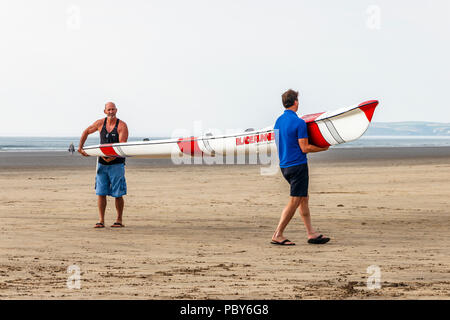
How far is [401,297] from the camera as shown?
5215 mm

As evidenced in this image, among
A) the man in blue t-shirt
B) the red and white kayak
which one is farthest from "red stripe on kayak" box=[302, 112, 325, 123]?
the man in blue t-shirt

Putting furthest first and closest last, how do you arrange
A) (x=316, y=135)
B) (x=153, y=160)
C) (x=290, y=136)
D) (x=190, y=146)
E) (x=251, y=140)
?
(x=153, y=160), (x=190, y=146), (x=251, y=140), (x=316, y=135), (x=290, y=136)

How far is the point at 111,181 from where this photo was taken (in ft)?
30.3

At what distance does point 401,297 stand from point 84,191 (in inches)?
447

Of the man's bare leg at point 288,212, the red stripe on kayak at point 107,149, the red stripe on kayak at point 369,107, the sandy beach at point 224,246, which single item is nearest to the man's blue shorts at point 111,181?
the red stripe on kayak at point 107,149

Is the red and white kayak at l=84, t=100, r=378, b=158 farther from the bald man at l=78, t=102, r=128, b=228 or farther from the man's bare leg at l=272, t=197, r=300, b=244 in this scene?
the man's bare leg at l=272, t=197, r=300, b=244

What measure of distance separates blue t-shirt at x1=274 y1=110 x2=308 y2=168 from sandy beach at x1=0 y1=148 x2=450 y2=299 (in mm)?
1023

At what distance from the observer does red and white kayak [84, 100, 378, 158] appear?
27.9 feet

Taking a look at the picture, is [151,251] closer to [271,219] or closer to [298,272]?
[298,272]

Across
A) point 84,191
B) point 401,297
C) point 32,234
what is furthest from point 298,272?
point 84,191

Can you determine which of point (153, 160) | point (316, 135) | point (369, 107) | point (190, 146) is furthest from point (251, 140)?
point (153, 160)

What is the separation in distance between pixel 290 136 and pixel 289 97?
0.47 m

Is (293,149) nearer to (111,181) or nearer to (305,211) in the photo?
(305,211)
